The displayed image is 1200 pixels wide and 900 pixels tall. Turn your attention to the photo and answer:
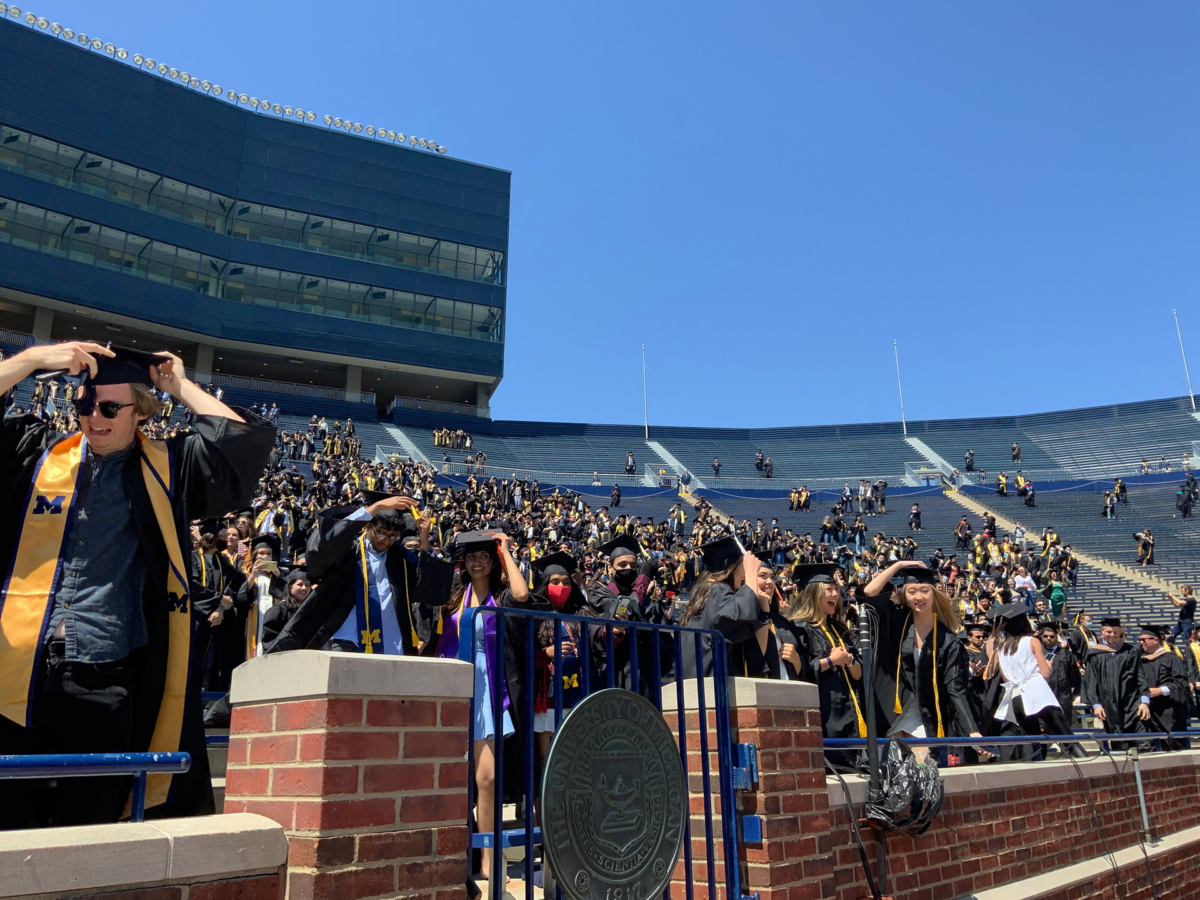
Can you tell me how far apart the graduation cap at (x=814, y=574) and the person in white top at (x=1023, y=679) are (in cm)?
257

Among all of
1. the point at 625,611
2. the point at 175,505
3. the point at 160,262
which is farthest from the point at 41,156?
the point at 175,505

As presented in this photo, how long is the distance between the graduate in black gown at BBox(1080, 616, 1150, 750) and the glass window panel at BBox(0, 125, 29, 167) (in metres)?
49.2

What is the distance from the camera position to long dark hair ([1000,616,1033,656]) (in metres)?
7.88

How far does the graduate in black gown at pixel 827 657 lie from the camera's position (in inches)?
232

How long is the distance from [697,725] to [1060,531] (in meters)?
35.8

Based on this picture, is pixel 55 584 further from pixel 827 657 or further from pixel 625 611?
pixel 827 657

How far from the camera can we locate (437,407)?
171 feet

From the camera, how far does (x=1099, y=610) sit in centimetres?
2627

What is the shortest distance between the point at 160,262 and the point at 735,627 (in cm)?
4909

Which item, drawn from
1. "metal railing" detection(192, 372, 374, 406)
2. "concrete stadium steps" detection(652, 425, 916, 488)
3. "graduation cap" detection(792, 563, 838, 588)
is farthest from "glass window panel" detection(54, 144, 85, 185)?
"graduation cap" detection(792, 563, 838, 588)

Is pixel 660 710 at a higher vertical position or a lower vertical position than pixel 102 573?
lower

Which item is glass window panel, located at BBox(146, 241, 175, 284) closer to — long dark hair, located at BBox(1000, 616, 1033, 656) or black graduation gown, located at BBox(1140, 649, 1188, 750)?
long dark hair, located at BBox(1000, 616, 1033, 656)

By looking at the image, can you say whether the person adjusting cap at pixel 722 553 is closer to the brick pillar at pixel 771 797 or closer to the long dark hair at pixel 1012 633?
the brick pillar at pixel 771 797

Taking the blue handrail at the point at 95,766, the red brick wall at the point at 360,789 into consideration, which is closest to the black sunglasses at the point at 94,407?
the red brick wall at the point at 360,789
